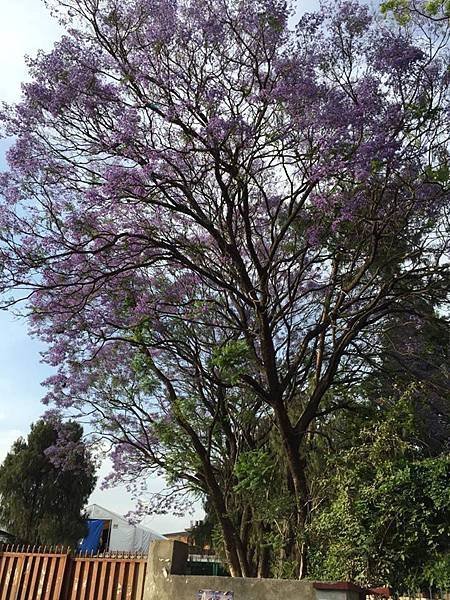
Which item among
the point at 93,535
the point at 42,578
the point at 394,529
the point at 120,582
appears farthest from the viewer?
the point at 93,535

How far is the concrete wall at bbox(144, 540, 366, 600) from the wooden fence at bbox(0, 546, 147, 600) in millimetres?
551

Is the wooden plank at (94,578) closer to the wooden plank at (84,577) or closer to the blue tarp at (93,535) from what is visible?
the wooden plank at (84,577)

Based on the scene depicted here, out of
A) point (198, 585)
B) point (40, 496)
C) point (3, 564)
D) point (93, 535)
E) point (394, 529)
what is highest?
point (40, 496)

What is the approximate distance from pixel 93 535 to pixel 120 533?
0.95m

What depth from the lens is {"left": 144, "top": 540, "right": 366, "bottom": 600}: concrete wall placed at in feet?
16.6

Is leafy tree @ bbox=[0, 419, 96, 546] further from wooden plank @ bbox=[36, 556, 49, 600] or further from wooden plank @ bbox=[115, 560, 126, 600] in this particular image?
wooden plank @ bbox=[115, 560, 126, 600]

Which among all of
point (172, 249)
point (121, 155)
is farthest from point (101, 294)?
point (121, 155)

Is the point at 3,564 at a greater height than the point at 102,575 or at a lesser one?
greater

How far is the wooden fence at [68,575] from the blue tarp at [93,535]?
47.5ft

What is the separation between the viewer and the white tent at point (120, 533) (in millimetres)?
21250

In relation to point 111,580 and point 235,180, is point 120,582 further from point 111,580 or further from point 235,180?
point 235,180

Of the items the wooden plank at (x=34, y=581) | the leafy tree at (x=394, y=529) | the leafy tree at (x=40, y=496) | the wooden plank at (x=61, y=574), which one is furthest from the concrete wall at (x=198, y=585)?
the leafy tree at (x=40, y=496)

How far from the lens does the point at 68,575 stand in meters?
6.91

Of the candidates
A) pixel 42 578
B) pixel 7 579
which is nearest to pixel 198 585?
pixel 42 578
